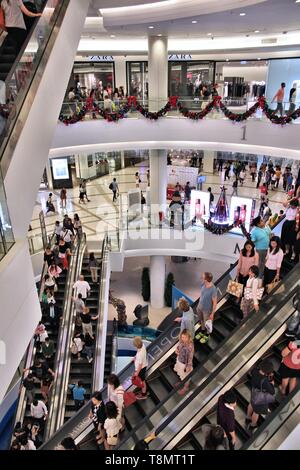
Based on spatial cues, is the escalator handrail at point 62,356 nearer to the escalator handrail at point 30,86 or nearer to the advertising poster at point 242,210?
the advertising poster at point 242,210

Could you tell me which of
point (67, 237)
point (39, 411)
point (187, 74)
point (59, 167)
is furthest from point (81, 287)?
point (187, 74)

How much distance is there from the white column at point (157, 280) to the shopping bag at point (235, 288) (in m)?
9.80

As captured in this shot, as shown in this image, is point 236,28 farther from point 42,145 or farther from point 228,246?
point 42,145

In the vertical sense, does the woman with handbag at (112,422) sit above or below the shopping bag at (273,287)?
below

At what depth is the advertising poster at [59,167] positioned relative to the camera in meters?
20.6

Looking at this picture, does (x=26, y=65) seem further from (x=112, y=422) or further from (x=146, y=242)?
(x=146, y=242)

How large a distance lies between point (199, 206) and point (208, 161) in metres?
10.3

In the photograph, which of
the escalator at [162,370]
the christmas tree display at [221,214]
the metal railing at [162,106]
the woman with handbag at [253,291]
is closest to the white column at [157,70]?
the metal railing at [162,106]

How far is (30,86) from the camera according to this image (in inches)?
220

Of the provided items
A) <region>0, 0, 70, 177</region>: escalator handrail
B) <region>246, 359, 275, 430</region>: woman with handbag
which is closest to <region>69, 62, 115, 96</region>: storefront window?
<region>0, 0, 70, 177</region>: escalator handrail

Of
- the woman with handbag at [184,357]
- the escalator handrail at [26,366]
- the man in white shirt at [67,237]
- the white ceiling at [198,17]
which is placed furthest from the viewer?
the man in white shirt at [67,237]

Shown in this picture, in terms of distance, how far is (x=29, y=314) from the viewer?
4.70m

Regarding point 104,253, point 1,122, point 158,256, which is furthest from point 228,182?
point 1,122

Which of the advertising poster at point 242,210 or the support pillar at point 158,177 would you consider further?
the support pillar at point 158,177
